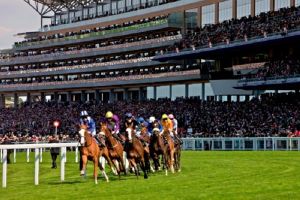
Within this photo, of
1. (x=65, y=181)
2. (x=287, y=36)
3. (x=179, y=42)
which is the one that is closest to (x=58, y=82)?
(x=179, y=42)

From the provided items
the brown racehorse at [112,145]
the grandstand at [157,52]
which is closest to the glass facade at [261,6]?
the grandstand at [157,52]

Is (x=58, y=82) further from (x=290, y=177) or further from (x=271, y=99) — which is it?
(x=290, y=177)

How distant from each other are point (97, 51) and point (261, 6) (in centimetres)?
2367

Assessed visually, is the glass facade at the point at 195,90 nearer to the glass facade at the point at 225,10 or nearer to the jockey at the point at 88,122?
the glass facade at the point at 225,10

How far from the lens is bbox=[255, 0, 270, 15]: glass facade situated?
167 feet

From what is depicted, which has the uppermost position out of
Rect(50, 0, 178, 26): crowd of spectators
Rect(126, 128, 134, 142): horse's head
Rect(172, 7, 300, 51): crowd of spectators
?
Rect(50, 0, 178, 26): crowd of spectators

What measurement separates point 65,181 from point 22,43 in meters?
69.6

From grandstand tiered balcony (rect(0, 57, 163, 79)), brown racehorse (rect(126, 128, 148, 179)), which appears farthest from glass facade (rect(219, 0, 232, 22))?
brown racehorse (rect(126, 128, 148, 179))

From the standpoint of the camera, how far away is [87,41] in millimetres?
73438

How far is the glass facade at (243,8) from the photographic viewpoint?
53031 mm

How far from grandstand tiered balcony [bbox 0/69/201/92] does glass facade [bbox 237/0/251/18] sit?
5867 millimetres

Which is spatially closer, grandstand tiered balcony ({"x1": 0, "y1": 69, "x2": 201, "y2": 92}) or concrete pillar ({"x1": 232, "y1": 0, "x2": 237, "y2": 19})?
concrete pillar ({"x1": 232, "y1": 0, "x2": 237, "y2": 19})

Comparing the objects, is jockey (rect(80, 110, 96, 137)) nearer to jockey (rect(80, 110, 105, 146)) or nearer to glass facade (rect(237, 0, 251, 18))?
jockey (rect(80, 110, 105, 146))

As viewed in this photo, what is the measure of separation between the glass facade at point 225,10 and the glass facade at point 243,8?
1.08m
